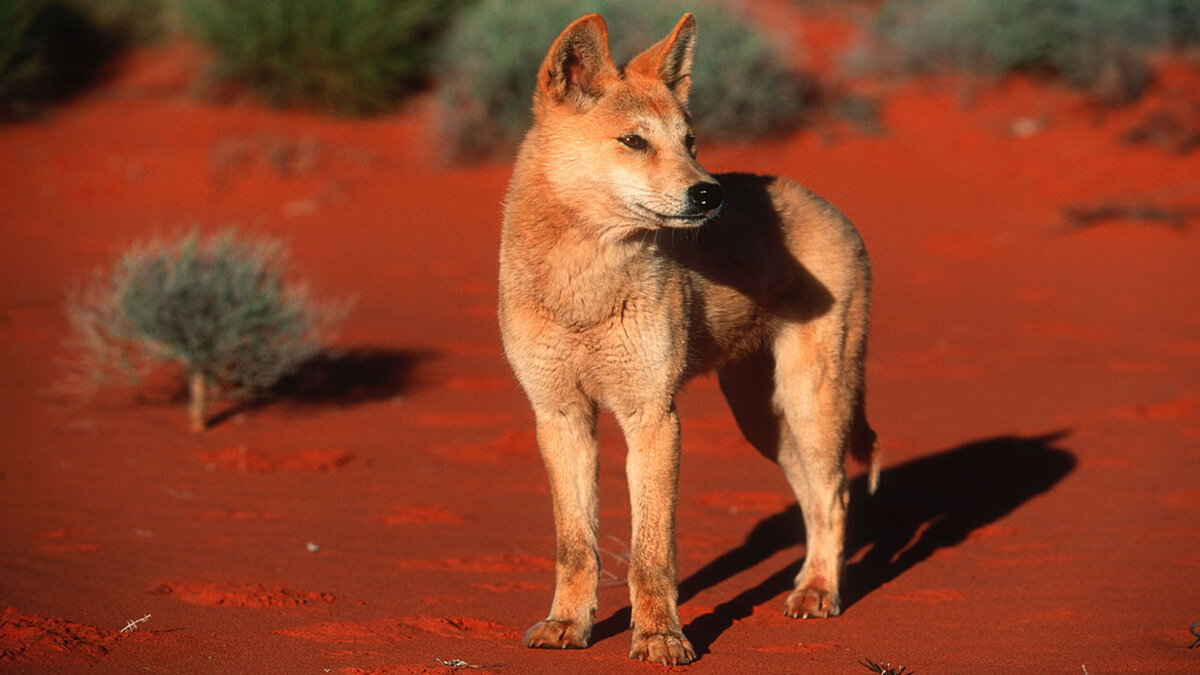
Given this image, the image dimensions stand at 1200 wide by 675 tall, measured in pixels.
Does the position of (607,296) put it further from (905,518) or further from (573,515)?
(905,518)

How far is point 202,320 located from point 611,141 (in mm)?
4920

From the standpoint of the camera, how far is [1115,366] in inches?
418

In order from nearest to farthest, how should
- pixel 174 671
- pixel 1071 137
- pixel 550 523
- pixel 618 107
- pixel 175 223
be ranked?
pixel 174 671 < pixel 618 107 < pixel 550 523 < pixel 175 223 < pixel 1071 137

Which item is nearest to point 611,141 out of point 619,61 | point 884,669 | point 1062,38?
point 884,669

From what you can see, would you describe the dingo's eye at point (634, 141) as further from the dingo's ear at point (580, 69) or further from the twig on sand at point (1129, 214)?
the twig on sand at point (1129, 214)

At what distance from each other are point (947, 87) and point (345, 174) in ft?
28.3

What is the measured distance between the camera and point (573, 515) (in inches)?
194

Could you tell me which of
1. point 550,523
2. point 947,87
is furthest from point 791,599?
point 947,87

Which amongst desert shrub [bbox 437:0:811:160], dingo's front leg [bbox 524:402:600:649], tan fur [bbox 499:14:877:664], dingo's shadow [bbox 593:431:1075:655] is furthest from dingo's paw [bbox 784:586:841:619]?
desert shrub [bbox 437:0:811:160]

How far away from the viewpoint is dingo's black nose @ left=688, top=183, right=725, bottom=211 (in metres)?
4.50

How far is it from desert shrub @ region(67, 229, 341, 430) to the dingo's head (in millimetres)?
4547

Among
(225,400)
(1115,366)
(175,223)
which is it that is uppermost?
(175,223)

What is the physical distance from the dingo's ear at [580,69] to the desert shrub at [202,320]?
4.66 meters

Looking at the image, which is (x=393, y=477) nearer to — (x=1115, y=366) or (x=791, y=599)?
(x=791, y=599)
